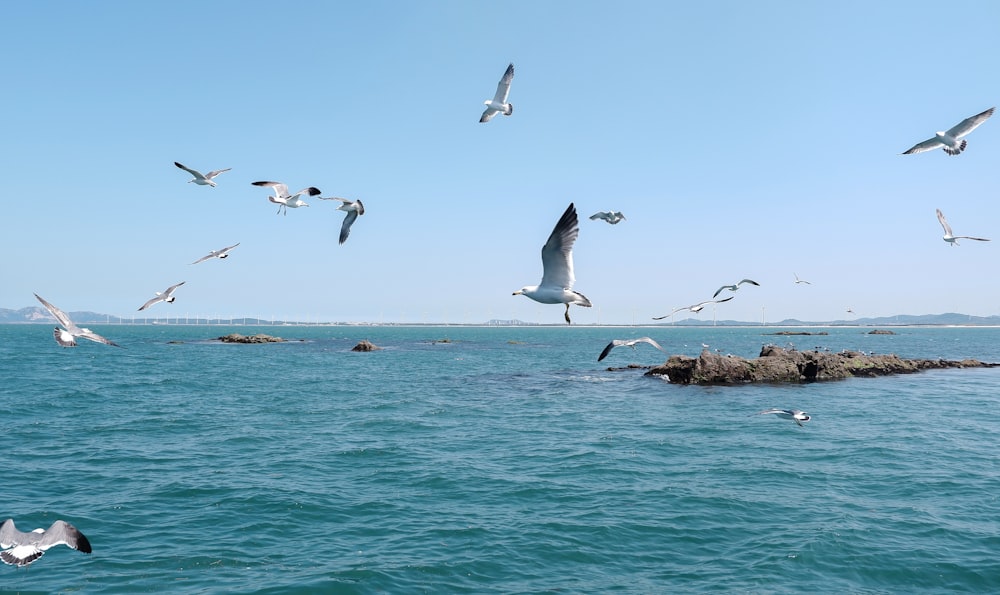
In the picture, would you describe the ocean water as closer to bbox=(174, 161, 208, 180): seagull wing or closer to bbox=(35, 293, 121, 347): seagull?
bbox=(35, 293, 121, 347): seagull

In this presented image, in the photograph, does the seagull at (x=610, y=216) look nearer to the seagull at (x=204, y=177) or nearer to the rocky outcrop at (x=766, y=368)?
the seagull at (x=204, y=177)

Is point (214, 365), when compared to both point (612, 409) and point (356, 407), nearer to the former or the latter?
point (356, 407)

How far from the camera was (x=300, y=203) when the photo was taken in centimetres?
1555

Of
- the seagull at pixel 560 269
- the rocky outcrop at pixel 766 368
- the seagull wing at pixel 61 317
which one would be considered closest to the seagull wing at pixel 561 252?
the seagull at pixel 560 269

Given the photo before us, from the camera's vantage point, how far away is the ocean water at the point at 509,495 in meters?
10.6

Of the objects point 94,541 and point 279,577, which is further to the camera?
point 94,541

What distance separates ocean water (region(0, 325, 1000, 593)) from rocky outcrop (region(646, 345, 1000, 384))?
248 inches

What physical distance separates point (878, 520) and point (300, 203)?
1418 cm

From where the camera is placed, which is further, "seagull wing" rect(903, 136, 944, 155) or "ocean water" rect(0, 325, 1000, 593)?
"seagull wing" rect(903, 136, 944, 155)

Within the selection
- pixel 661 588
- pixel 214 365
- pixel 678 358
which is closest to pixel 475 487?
pixel 661 588

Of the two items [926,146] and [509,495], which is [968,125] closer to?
[926,146]

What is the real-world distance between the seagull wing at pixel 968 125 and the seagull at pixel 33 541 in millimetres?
19819

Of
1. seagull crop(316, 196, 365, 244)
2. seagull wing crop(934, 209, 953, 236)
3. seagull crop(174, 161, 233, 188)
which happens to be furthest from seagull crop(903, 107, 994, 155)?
seagull crop(174, 161, 233, 188)

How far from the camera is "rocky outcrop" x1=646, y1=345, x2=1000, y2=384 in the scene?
38.0 m
